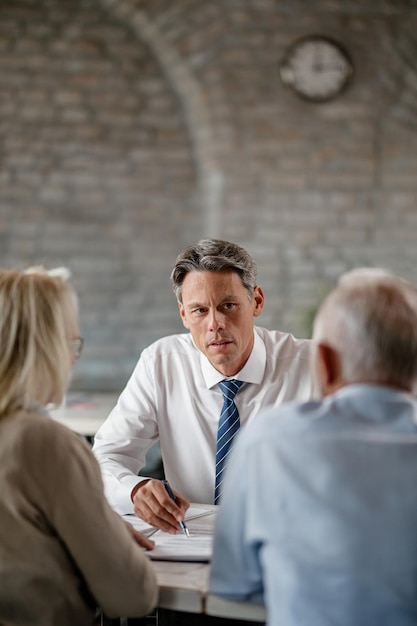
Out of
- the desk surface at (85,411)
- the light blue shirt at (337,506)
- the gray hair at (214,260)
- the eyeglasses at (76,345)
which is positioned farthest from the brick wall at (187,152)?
the light blue shirt at (337,506)

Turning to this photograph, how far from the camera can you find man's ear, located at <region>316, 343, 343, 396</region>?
3.94 ft

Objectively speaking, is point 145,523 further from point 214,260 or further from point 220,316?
point 214,260

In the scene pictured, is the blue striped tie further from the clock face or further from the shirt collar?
the clock face

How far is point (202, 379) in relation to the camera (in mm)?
2217

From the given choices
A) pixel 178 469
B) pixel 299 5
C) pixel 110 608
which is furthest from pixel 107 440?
pixel 299 5

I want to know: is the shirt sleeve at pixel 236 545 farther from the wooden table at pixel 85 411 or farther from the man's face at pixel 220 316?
the wooden table at pixel 85 411

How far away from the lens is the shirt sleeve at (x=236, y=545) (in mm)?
1201

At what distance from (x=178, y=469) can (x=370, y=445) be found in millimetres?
1116

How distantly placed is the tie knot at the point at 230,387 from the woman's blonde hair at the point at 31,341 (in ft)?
2.76

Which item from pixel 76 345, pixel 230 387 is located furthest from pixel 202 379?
A: pixel 76 345

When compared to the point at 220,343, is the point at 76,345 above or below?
above

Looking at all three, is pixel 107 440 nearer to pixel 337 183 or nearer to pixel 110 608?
pixel 110 608

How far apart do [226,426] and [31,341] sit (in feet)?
2.85

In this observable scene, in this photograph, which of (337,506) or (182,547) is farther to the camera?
(182,547)
